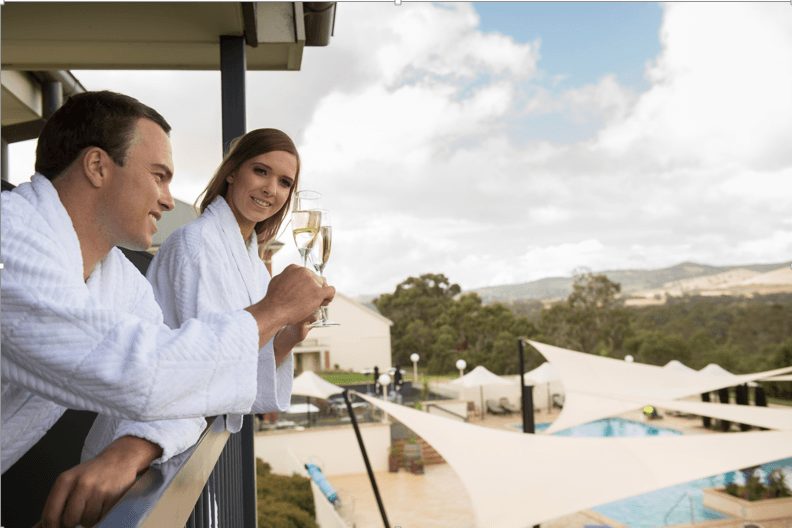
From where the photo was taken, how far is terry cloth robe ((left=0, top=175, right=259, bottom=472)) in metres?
0.58

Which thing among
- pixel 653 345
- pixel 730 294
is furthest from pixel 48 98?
pixel 730 294

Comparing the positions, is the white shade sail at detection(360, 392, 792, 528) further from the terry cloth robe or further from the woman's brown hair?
the terry cloth robe

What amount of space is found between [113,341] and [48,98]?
4.47 meters

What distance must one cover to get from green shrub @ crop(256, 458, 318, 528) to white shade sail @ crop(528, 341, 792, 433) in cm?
374

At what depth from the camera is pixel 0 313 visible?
1.89ft

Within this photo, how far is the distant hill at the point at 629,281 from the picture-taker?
5081 cm

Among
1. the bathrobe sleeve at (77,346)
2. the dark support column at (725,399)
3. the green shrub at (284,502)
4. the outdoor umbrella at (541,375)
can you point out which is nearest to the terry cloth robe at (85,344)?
the bathrobe sleeve at (77,346)

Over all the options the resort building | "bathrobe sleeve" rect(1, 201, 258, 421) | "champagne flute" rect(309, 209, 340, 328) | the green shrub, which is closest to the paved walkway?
the green shrub

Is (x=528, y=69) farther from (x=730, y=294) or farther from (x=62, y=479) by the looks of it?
(x=62, y=479)

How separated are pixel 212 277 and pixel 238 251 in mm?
152

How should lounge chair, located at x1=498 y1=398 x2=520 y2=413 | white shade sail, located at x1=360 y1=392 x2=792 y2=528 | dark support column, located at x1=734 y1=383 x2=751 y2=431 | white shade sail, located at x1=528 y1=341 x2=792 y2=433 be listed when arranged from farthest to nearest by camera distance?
1. lounge chair, located at x1=498 y1=398 x2=520 y2=413
2. dark support column, located at x1=734 y1=383 x2=751 y2=431
3. white shade sail, located at x1=528 y1=341 x2=792 y2=433
4. white shade sail, located at x1=360 y1=392 x2=792 y2=528

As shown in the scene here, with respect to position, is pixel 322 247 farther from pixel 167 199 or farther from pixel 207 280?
pixel 167 199

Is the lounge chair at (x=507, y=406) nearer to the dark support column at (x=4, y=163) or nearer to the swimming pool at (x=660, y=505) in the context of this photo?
the swimming pool at (x=660, y=505)

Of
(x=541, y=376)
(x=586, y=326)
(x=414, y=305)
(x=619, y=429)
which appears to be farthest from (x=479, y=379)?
(x=586, y=326)
